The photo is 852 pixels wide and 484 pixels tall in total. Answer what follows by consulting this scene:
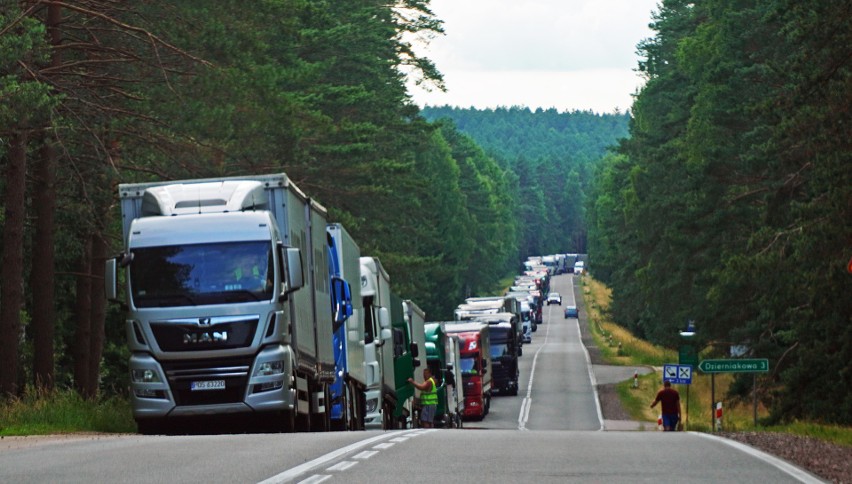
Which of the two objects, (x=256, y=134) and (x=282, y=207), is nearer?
(x=282, y=207)

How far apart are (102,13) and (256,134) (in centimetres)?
1083

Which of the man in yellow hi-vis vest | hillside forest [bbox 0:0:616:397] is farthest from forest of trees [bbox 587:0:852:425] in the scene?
hillside forest [bbox 0:0:616:397]

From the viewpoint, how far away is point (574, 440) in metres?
17.6

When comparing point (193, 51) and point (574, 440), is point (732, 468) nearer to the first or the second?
point (574, 440)

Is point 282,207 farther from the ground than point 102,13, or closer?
closer

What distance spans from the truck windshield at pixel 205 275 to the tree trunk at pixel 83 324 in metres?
15.4

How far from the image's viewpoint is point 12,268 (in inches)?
1141

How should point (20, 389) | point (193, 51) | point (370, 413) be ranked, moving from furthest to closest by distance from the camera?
point (20, 389)
point (193, 51)
point (370, 413)

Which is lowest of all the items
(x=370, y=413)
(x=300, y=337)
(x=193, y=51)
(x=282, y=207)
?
(x=370, y=413)

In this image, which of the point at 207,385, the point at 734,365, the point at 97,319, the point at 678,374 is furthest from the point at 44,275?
the point at 678,374

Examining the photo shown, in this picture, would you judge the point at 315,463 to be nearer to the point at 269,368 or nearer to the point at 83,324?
the point at 269,368

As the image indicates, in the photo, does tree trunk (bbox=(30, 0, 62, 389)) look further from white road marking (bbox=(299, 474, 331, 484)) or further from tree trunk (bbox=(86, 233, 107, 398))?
white road marking (bbox=(299, 474, 331, 484))

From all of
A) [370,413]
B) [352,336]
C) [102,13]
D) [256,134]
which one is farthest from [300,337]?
[256,134]

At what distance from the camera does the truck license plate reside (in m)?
20.7
